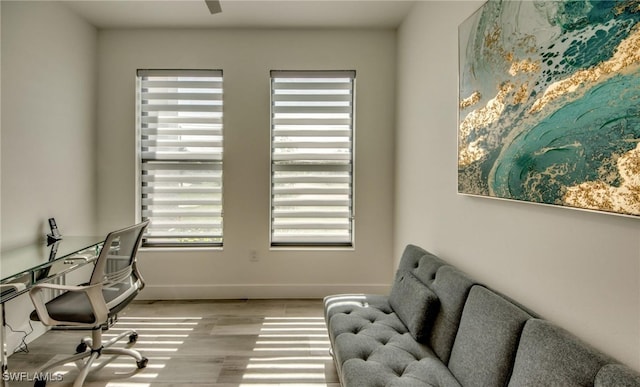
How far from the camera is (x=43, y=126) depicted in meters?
2.38

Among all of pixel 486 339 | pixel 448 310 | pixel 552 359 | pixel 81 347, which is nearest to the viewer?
pixel 552 359

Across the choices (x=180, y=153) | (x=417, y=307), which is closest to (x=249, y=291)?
(x=180, y=153)

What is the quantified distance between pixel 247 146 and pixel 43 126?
1602 millimetres

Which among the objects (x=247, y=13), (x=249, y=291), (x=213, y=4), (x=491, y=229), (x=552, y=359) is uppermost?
(x=247, y=13)

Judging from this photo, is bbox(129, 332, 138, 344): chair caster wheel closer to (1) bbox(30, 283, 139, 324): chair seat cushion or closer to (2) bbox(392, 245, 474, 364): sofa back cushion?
(1) bbox(30, 283, 139, 324): chair seat cushion

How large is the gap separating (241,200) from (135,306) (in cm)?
144

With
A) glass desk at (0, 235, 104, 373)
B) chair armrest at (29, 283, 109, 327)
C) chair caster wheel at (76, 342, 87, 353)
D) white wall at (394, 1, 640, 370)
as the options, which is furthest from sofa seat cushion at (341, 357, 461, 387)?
chair caster wheel at (76, 342, 87, 353)

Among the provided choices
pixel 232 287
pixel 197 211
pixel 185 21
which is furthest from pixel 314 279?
pixel 185 21

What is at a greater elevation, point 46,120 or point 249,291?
point 46,120

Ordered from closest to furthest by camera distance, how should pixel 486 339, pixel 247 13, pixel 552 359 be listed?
pixel 552 359 → pixel 486 339 → pixel 247 13

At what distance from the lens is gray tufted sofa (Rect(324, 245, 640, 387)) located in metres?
0.90

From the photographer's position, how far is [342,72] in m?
3.10

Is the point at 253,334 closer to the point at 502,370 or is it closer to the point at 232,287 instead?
the point at 232,287

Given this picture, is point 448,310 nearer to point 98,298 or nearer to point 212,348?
point 212,348
